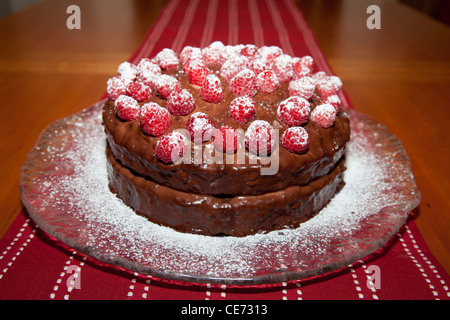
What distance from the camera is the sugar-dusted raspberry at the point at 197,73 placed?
1489 mm

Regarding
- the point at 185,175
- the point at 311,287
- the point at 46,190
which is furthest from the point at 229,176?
the point at 46,190

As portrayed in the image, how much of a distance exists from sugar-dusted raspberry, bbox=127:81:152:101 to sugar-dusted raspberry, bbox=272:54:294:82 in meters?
0.48

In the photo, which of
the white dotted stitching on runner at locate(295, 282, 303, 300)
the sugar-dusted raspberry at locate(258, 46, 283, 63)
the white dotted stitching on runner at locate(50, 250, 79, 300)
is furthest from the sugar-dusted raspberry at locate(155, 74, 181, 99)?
the white dotted stitching on runner at locate(295, 282, 303, 300)

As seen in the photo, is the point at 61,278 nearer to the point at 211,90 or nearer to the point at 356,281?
the point at 211,90

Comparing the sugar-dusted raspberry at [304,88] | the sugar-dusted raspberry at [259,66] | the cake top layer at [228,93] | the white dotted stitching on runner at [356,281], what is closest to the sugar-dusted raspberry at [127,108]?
the cake top layer at [228,93]

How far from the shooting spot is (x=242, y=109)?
52.1 inches

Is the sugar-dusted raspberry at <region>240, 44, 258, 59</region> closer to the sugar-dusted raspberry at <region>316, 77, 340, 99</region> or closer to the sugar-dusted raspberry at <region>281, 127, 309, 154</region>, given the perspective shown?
the sugar-dusted raspberry at <region>316, 77, 340, 99</region>

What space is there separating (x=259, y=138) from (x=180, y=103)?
0.28m

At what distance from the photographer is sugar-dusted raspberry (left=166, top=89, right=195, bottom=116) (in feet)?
4.41

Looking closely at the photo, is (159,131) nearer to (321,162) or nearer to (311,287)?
(321,162)

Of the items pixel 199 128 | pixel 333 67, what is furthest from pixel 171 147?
pixel 333 67

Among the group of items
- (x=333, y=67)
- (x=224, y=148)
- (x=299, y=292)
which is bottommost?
(x=299, y=292)

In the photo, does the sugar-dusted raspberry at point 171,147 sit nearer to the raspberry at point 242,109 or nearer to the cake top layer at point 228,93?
the cake top layer at point 228,93

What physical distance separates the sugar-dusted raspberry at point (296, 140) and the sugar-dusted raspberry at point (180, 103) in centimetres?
32
